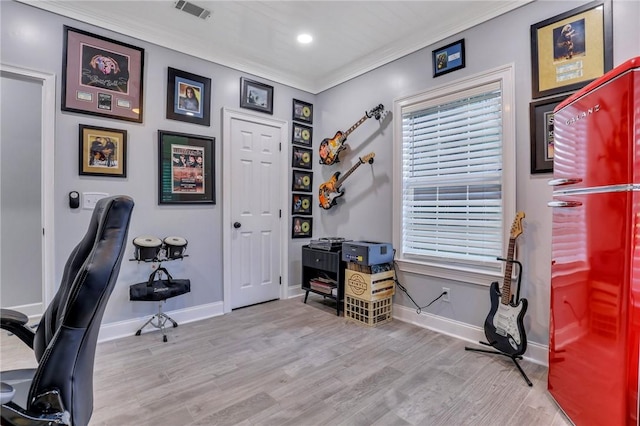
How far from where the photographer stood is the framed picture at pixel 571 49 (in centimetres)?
201

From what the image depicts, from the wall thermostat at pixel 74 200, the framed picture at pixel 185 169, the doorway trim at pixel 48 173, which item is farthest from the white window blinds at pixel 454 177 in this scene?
the doorway trim at pixel 48 173

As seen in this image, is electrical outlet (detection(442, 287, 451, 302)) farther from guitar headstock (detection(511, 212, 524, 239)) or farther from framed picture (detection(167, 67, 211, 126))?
framed picture (detection(167, 67, 211, 126))

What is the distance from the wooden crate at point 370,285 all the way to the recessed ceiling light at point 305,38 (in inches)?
95.8

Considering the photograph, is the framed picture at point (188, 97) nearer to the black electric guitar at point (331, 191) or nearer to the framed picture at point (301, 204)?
the framed picture at point (301, 204)

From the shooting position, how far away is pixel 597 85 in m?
1.46

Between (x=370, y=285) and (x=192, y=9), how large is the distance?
2.98 m

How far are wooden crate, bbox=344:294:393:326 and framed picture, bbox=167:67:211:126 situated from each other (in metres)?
2.48

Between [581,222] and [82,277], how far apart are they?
2183 millimetres

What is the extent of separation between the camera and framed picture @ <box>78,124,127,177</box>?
262 centimetres

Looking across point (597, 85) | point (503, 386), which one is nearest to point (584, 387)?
point (503, 386)

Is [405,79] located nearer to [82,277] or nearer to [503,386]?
[503,386]

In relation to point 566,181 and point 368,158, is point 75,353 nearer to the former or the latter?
point 566,181

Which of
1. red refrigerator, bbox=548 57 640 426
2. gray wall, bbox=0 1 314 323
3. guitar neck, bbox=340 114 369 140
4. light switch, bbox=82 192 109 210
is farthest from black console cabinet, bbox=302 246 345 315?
light switch, bbox=82 192 109 210

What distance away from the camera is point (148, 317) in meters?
2.91
